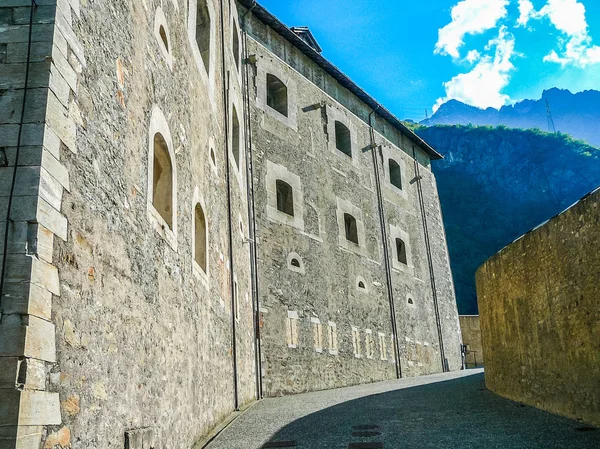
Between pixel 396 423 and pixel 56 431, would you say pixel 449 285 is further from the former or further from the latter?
pixel 56 431

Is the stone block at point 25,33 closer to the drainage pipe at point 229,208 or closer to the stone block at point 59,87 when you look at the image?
the stone block at point 59,87

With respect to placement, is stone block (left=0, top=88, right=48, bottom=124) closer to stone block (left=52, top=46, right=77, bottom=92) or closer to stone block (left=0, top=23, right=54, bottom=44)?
stone block (left=52, top=46, right=77, bottom=92)

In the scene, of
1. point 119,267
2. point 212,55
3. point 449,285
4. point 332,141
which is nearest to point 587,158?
point 449,285

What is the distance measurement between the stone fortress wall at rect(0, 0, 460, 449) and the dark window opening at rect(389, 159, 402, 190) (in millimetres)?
7001

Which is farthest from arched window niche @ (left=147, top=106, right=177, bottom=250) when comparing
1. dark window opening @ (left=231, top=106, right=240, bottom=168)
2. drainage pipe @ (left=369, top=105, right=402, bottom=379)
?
drainage pipe @ (left=369, top=105, right=402, bottom=379)

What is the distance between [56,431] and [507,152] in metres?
61.7

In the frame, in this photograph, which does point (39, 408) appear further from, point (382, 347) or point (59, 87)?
point (382, 347)

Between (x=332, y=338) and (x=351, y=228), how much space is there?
3.75 meters

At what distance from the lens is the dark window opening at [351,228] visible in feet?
51.1

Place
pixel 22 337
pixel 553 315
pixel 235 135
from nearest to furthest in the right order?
pixel 22 337, pixel 553 315, pixel 235 135

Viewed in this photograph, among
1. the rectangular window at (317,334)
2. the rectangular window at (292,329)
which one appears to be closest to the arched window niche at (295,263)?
the rectangular window at (292,329)

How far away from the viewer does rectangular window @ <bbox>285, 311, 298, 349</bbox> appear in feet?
38.3

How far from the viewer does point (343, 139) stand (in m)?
16.9

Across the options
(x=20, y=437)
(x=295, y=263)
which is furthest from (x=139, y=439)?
(x=295, y=263)
